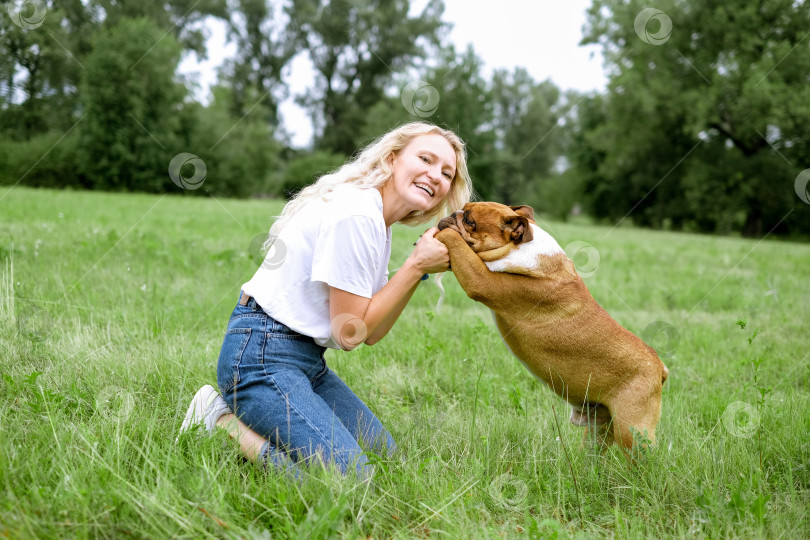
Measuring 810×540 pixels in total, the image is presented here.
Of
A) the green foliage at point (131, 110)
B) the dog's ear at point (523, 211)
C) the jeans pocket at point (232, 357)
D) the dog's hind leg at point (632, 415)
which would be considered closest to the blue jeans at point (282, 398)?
the jeans pocket at point (232, 357)

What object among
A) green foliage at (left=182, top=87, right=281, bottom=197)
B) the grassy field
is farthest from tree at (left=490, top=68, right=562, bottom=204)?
the grassy field

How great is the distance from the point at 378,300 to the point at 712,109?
28953 mm

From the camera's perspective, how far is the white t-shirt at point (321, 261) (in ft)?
9.14

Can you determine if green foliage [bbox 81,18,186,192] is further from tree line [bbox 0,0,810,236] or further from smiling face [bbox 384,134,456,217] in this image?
smiling face [bbox 384,134,456,217]

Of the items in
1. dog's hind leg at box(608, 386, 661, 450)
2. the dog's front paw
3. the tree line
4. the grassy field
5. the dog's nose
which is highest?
the tree line

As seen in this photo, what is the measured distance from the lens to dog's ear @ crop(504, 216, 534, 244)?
309cm

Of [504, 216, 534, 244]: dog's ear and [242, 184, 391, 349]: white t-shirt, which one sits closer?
[242, 184, 391, 349]: white t-shirt

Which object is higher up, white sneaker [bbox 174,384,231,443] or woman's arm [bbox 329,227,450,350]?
woman's arm [bbox 329,227,450,350]

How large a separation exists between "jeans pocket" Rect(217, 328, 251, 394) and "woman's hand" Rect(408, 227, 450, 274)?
92 centimetres

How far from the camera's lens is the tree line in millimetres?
23353

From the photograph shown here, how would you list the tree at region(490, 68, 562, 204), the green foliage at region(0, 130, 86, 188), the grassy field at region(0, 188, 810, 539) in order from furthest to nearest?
the tree at region(490, 68, 562, 204) → the green foliage at region(0, 130, 86, 188) → the grassy field at region(0, 188, 810, 539)

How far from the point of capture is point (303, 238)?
297 centimetres

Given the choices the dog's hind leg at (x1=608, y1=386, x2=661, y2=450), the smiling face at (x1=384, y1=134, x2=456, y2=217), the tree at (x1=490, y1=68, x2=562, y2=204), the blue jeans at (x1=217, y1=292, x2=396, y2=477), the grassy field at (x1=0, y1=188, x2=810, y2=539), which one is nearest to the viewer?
the grassy field at (x1=0, y1=188, x2=810, y2=539)

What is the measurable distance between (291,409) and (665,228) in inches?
1394
